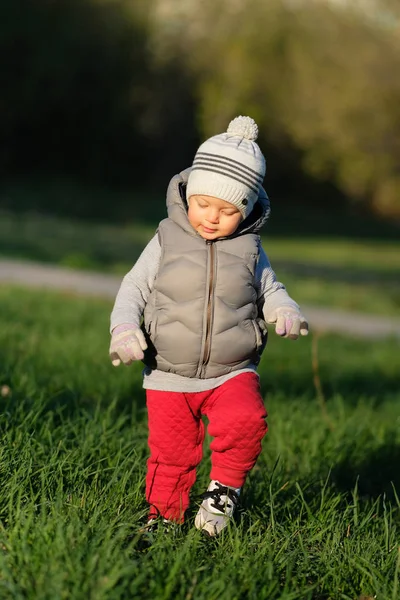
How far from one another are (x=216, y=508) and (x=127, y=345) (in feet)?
2.18

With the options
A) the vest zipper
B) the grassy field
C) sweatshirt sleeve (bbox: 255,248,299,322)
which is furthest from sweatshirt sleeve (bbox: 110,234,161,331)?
the grassy field

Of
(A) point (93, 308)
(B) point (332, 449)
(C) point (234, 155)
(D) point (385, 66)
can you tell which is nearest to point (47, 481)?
(C) point (234, 155)

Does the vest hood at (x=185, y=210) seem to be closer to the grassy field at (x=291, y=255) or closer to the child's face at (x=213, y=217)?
the child's face at (x=213, y=217)

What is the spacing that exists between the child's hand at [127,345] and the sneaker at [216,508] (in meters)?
0.58

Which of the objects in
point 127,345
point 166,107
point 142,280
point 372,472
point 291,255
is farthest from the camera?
point 166,107

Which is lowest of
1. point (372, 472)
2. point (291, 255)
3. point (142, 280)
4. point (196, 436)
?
point (372, 472)

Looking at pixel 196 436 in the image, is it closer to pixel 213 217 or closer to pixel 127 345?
pixel 127 345

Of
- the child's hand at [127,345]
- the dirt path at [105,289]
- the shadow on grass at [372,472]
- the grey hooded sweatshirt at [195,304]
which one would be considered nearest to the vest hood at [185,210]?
the grey hooded sweatshirt at [195,304]

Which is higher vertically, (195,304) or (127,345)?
(195,304)

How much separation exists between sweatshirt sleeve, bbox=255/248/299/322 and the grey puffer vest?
6 cm

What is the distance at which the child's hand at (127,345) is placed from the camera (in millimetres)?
3105

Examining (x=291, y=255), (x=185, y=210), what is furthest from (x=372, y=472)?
(x=291, y=255)

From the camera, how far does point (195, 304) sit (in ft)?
10.7

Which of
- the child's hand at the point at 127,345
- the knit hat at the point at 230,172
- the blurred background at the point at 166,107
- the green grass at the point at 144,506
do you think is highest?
the blurred background at the point at 166,107
